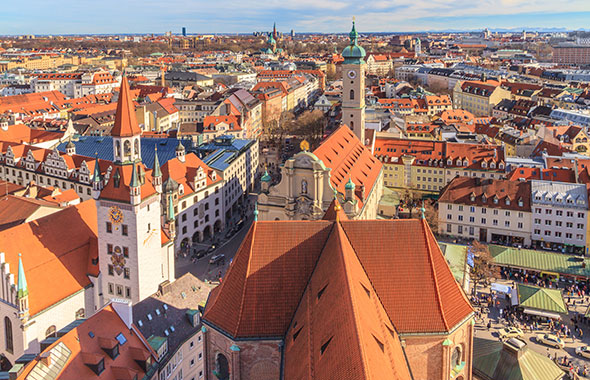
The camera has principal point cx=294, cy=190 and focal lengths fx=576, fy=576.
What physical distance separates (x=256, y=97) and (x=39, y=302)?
115 meters

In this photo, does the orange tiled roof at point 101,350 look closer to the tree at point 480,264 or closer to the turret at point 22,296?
the turret at point 22,296

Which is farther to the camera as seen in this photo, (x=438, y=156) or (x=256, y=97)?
(x=256, y=97)

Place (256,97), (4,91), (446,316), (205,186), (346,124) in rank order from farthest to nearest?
(4,91) → (256,97) → (346,124) → (205,186) → (446,316)

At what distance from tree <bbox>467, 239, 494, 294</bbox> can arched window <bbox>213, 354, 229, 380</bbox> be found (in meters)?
34.0

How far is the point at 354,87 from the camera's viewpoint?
84.3 m

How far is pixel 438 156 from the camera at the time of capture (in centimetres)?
8912

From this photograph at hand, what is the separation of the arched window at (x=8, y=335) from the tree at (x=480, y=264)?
137ft

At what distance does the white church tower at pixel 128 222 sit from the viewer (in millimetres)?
40938

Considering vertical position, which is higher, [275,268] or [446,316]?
[275,268]

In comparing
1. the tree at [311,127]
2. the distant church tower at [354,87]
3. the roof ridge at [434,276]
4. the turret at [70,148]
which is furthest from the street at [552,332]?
the tree at [311,127]

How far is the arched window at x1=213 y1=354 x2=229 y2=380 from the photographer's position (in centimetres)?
3159

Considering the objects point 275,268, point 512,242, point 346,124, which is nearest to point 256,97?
point 346,124

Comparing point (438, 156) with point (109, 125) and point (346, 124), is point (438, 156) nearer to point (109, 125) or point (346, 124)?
point (346, 124)

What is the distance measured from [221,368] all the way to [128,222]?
14.8 metres
